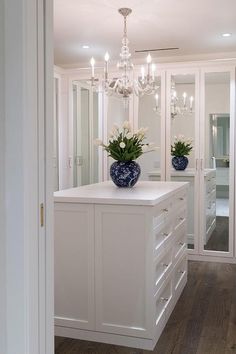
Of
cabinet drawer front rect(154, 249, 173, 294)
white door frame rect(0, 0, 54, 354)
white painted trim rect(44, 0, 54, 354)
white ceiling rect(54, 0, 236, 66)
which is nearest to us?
white door frame rect(0, 0, 54, 354)

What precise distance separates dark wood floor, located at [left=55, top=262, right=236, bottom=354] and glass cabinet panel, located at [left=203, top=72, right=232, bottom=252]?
749 mm

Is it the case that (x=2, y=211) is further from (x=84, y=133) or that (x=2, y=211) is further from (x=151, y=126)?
(x=84, y=133)

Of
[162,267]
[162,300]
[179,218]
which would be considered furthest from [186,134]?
[162,300]

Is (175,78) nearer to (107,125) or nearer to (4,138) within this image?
(107,125)

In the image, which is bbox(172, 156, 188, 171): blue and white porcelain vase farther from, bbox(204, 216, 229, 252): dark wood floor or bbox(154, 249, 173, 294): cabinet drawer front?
bbox(154, 249, 173, 294): cabinet drawer front

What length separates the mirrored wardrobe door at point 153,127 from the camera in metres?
4.78

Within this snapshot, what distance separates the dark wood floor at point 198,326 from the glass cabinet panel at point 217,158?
2.46 feet

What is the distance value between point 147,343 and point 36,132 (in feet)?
5.70

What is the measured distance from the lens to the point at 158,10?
3.34 metres

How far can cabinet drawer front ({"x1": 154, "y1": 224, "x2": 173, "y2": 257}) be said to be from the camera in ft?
8.61

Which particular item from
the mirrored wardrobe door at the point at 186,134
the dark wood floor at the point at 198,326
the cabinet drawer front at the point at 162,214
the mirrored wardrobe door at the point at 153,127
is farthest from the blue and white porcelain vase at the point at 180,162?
the cabinet drawer front at the point at 162,214

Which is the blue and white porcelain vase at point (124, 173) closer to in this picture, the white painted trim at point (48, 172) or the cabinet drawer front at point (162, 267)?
the cabinet drawer front at point (162, 267)

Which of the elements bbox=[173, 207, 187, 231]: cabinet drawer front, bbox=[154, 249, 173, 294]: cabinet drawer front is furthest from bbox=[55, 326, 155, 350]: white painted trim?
bbox=[173, 207, 187, 231]: cabinet drawer front

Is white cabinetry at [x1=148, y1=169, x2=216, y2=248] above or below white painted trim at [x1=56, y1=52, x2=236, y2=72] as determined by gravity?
below
